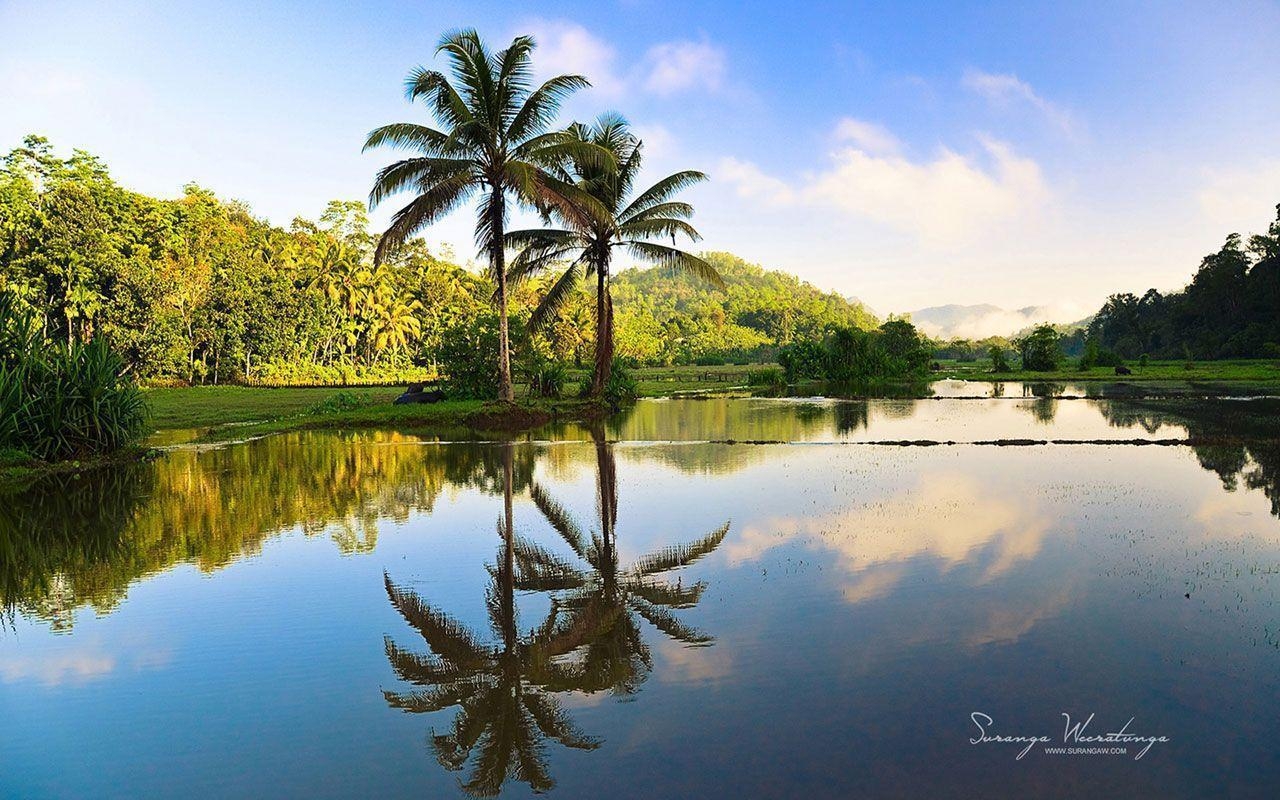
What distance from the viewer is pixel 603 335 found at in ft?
94.9

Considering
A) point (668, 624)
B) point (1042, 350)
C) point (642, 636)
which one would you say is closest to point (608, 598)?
point (668, 624)

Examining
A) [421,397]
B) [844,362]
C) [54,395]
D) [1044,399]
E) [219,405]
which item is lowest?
[1044,399]

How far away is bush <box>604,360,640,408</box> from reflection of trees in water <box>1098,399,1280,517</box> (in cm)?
1823

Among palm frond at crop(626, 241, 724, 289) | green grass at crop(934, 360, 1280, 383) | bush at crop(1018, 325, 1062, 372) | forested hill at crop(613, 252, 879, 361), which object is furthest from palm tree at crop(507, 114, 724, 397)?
forested hill at crop(613, 252, 879, 361)

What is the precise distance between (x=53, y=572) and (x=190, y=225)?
169 feet

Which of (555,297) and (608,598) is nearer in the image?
(608,598)

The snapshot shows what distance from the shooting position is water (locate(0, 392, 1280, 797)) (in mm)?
4176

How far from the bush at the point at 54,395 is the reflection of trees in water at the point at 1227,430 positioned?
21.1 m

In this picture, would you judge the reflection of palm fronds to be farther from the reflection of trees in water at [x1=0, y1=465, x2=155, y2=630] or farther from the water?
the reflection of trees in water at [x1=0, y1=465, x2=155, y2=630]

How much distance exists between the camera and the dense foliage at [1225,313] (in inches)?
2490

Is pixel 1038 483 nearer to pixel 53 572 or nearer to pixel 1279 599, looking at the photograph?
pixel 1279 599

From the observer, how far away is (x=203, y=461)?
52.5 ft

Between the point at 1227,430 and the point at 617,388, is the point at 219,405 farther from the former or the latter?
the point at 1227,430

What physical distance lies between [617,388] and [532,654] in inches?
1053
